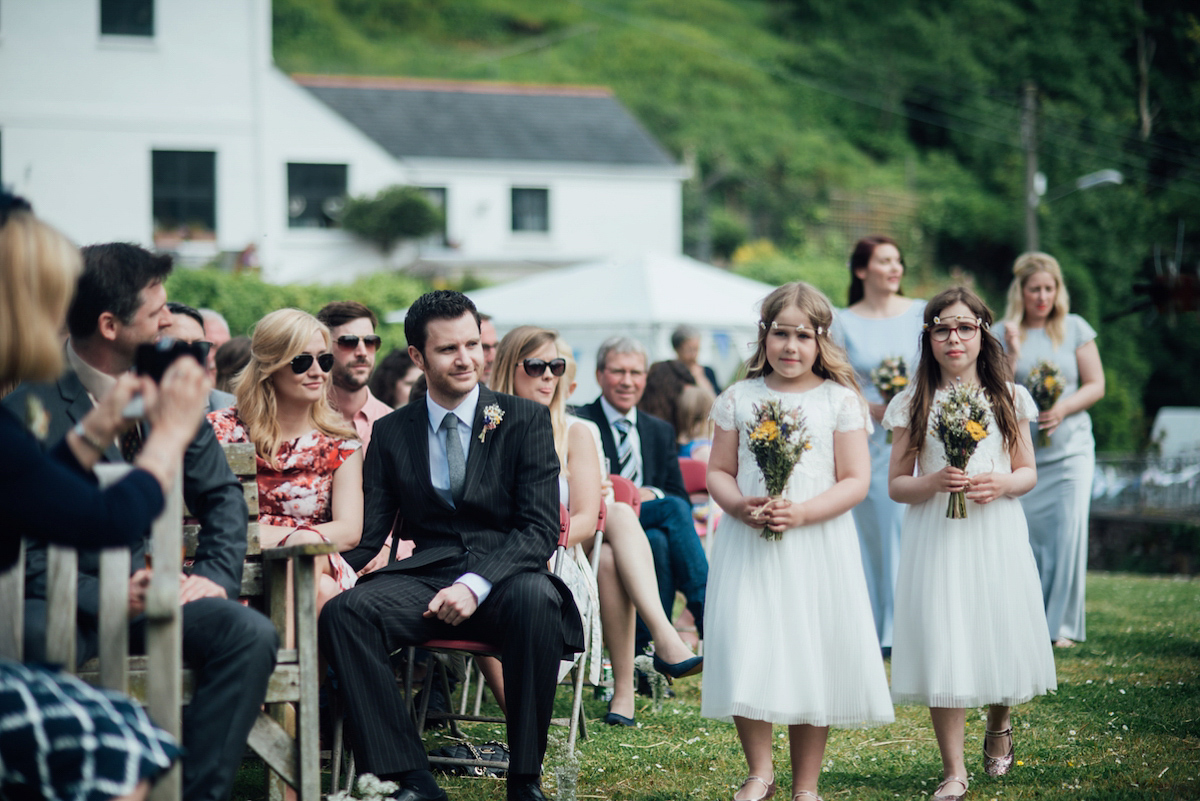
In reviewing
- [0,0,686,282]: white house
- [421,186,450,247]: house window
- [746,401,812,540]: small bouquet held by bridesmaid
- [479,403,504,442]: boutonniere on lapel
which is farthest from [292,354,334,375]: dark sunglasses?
[421,186,450,247]: house window

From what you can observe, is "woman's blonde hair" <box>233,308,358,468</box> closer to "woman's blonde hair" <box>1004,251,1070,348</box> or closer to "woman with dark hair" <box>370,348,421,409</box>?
"woman with dark hair" <box>370,348,421,409</box>

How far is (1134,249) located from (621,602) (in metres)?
37.2

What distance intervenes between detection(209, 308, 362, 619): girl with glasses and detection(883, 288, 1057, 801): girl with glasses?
2308 millimetres

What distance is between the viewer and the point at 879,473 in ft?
23.6

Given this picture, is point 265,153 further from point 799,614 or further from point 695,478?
point 799,614

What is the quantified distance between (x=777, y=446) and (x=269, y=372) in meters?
Result: 2.19

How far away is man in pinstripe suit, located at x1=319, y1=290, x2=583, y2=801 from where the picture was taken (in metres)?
4.32

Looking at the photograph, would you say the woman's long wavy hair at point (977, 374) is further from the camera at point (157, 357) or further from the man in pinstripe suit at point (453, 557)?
the camera at point (157, 357)

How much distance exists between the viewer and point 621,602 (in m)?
→ 6.17

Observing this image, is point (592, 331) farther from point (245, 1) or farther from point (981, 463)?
point (245, 1)

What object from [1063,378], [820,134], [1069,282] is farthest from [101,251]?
[820,134]

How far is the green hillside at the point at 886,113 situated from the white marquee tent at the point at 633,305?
30.0ft

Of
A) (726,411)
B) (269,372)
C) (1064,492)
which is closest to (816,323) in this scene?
(726,411)

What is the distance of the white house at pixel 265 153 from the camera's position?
90.1ft
